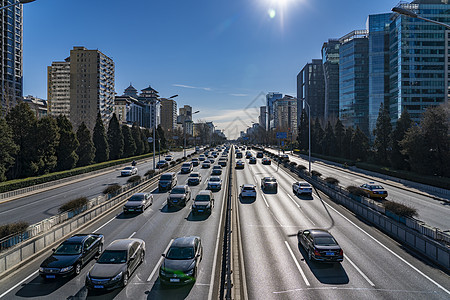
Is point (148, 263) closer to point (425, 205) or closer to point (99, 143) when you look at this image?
point (425, 205)

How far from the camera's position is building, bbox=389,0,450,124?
10100cm

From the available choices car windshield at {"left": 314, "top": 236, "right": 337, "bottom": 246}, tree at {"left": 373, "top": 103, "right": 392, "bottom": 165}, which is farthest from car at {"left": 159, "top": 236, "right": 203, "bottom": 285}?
tree at {"left": 373, "top": 103, "right": 392, "bottom": 165}

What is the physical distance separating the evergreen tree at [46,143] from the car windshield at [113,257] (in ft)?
115

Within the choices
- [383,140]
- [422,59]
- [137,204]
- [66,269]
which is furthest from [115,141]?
[422,59]

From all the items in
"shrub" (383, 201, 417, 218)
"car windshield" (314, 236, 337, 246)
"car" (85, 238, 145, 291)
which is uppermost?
"shrub" (383, 201, 417, 218)

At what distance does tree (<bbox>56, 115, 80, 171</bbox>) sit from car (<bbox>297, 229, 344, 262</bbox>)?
42869 mm

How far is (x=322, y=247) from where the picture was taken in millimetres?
13898

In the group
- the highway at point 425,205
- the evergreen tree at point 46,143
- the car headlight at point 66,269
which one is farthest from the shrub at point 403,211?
the evergreen tree at point 46,143

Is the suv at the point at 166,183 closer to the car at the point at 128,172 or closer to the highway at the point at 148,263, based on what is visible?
the highway at the point at 148,263

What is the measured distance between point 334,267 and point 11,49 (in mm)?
131751

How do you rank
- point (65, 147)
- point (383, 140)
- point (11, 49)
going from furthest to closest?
1. point (11, 49)
2. point (383, 140)
3. point (65, 147)

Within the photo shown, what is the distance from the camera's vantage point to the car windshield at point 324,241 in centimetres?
1416

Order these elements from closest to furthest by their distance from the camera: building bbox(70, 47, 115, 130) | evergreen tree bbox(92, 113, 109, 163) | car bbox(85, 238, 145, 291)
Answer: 1. car bbox(85, 238, 145, 291)
2. evergreen tree bbox(92, 113, 109, 163)
3. building bbox(70, 47, 115, 130)

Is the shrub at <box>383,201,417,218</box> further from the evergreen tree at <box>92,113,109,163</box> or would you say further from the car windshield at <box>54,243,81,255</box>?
the evergreen tree at <box>92,113,109,163</box>
